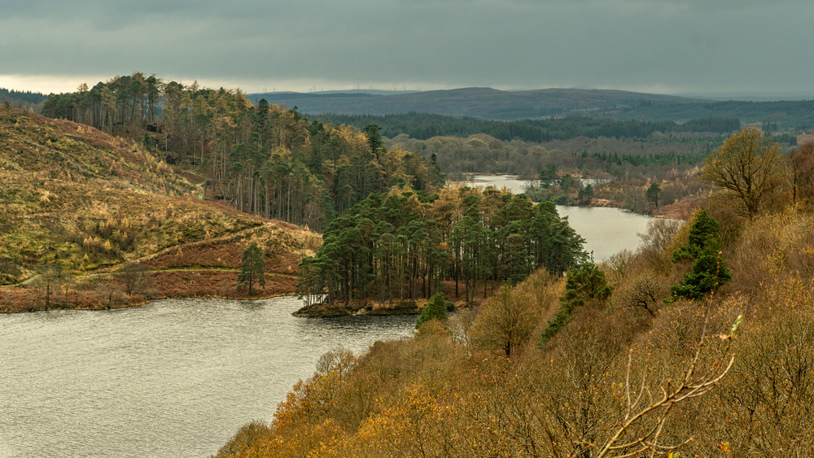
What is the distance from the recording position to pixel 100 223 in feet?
329

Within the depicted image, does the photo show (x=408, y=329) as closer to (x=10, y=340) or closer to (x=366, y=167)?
(x=10, y=340)

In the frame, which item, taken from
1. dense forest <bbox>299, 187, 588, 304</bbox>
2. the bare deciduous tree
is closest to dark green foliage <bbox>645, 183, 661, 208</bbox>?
dense forest <bbox>299, 187, 588, 304</bbox>

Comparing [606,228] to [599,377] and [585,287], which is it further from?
[599,377]

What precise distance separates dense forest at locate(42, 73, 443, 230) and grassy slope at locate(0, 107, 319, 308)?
57.0ft

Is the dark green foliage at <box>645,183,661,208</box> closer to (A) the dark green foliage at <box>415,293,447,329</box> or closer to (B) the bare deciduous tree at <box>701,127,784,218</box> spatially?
(B) the bare deciduous tree at <box>701,127,784,218</box>

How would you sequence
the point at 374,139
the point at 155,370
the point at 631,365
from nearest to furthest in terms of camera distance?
the point at 631,365 → the point at 155,370 → the point at 374,139

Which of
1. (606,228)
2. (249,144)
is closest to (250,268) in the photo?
(249,144)

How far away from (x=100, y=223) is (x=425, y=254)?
182 feet

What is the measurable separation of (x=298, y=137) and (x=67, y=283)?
87.9 meters

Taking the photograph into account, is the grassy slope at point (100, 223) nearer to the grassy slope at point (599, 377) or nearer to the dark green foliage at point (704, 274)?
the grassy slope at point (599, 377)

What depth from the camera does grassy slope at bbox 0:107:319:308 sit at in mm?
92750

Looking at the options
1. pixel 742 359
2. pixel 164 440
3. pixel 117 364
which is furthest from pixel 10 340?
pixel 742 359

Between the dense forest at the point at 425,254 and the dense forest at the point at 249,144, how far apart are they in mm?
42215

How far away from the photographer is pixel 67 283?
83.6m
